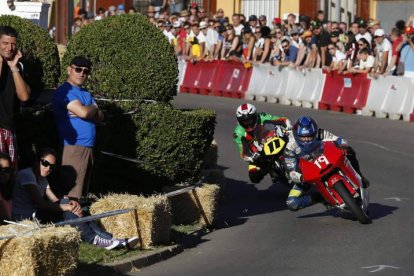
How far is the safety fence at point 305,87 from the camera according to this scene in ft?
84.5

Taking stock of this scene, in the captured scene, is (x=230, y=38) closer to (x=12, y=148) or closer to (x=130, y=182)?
(x=130, y=182)

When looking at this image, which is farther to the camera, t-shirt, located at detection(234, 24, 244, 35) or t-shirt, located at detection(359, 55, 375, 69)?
t-shirt, located at detection(234, 24, 244, 35)

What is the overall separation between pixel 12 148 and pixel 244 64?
20893mm

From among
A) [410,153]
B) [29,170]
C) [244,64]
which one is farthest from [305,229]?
[244,64]

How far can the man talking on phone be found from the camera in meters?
10.6

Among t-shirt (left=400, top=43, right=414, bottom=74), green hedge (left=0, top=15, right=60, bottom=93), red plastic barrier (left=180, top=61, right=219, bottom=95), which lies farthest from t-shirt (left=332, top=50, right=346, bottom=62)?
green hedge (left=0, top=15, right=60, bottom=93)

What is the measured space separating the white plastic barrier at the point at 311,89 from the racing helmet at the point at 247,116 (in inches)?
515

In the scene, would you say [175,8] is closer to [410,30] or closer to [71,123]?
[410,30]

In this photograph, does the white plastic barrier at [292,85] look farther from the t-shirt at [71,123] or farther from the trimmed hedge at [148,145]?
the t-shirt at [71,123]

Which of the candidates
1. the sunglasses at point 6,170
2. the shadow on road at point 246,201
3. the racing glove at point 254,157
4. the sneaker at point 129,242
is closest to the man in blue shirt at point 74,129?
the sneaker at point 129,242

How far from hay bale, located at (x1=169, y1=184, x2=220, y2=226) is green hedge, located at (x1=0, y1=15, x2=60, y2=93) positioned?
87.7 inches

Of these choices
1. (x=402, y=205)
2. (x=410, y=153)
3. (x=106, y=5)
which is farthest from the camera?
(x=106, y=5)

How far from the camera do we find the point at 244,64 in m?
31.2

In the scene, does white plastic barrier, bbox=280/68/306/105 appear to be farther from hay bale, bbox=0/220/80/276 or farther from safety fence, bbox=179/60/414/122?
hay bale, bbox=0/220/80/276
